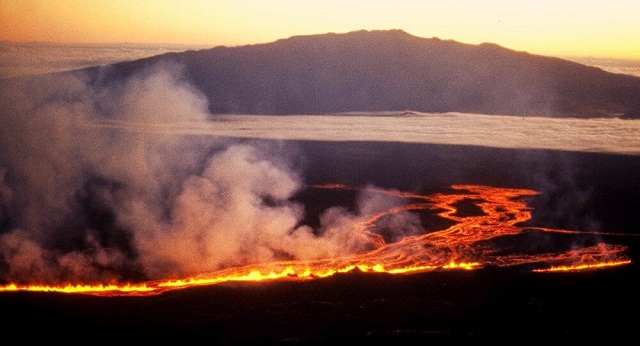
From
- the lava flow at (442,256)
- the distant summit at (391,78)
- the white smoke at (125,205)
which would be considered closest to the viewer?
the lava flow at (442,256)

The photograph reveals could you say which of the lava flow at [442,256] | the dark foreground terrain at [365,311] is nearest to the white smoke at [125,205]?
→ the lava flow at [442,256]

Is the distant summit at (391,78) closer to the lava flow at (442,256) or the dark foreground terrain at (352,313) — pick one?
the lava flow at (442,256)

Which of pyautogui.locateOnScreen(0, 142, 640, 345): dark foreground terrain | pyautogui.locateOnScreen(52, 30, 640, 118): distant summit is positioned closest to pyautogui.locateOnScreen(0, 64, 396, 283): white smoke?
pyautogui.locateOnScreen(0, 142, 640, 345): dark foreground terrain

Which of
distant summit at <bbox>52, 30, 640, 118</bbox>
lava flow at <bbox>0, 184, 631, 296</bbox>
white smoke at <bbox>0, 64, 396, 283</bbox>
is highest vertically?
distant summit at <bbox>52, 30, 640, 118</bbox>

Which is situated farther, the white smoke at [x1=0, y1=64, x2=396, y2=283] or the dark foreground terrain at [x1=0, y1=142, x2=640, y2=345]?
the white smoke at [x1=0, y1=64, x2=396, y2=283]

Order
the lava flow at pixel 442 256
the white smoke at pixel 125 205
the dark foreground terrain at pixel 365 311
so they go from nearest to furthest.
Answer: the dark foreground terrain at pixel 365 311, the lava flow at pixel 442 256, the white smoke at pixel 125 205

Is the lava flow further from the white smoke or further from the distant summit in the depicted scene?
the distant summit

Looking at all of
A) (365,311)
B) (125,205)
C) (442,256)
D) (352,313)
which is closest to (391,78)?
(125,205)
